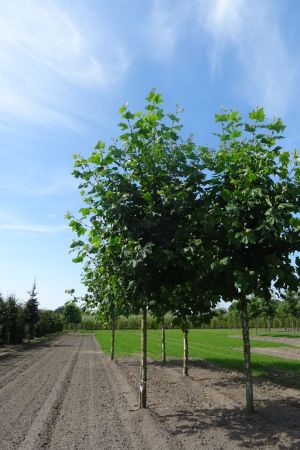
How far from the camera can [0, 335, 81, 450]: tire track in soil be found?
323 inches

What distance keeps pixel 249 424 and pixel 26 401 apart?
6.64m

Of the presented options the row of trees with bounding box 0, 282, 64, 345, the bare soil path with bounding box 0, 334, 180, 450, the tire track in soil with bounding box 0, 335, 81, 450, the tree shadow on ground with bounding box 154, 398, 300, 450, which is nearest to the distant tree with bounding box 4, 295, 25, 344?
the row of trees with bounding box 0, 282, 64, 345

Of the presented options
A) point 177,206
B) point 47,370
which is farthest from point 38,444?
point 47,370

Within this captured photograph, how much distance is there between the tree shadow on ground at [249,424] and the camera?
7398 millimetres

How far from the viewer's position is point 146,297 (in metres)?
8.81

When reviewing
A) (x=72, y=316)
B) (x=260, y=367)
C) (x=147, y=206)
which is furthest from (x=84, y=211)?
(x=72, y=316)

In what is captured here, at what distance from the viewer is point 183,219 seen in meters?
9.09

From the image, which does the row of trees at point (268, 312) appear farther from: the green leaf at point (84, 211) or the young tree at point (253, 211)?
the green leaf at point (84, 211)

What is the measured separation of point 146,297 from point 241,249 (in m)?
2.36

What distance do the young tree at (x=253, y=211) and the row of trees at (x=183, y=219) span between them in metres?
0.02

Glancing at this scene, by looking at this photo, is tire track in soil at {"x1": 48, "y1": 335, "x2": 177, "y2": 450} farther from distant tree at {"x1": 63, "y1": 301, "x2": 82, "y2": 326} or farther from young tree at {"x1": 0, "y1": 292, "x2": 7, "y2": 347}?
distant tree at {"x1": 63, "y1": 301, "x2": 82, "y2": 326}

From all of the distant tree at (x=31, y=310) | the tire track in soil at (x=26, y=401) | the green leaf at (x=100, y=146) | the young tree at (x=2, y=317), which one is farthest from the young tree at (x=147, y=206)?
the distant tree at (x=31, y=310)

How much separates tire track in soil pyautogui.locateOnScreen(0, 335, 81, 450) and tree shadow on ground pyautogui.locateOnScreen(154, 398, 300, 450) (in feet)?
10.2

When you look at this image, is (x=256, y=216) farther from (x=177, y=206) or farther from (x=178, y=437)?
(x=178, y=437)
